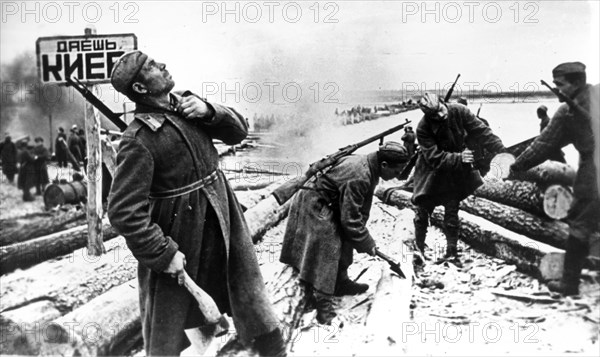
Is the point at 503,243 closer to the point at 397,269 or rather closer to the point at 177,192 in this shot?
the point at 397,269

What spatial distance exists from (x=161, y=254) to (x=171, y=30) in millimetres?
1951

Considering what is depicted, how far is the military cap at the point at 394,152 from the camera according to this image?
14.4 ft

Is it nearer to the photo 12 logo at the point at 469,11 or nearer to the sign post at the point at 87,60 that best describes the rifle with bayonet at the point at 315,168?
the photo 12 logo at the point at 469,11

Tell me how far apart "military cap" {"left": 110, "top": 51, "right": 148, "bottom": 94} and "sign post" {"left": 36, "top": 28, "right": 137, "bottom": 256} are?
88cm

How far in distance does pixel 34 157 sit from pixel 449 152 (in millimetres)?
3322

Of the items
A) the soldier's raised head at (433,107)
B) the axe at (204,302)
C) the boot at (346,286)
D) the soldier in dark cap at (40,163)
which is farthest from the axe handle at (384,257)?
the soldier in dark cap at (40,163)

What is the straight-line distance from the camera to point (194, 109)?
148 inches

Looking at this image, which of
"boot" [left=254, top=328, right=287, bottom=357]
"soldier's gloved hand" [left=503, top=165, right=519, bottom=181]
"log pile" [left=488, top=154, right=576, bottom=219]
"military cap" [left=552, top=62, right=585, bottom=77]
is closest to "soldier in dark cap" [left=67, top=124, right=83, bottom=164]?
"boot" [left=254, top=328, right=287, bottom=357]

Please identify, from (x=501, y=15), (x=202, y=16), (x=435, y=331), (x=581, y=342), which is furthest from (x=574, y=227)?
(x=202, y=16)

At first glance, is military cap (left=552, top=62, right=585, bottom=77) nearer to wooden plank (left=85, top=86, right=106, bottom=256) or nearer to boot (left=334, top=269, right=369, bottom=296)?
boot (left=334, top=269, right=369, bottom=296)

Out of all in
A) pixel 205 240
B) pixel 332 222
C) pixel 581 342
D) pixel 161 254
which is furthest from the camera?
pixel 332 222

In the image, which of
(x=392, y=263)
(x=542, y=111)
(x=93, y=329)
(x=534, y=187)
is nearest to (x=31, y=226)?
(x=93, y=329)

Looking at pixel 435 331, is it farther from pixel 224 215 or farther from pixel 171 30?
pixel 171 30

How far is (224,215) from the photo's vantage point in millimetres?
3854
